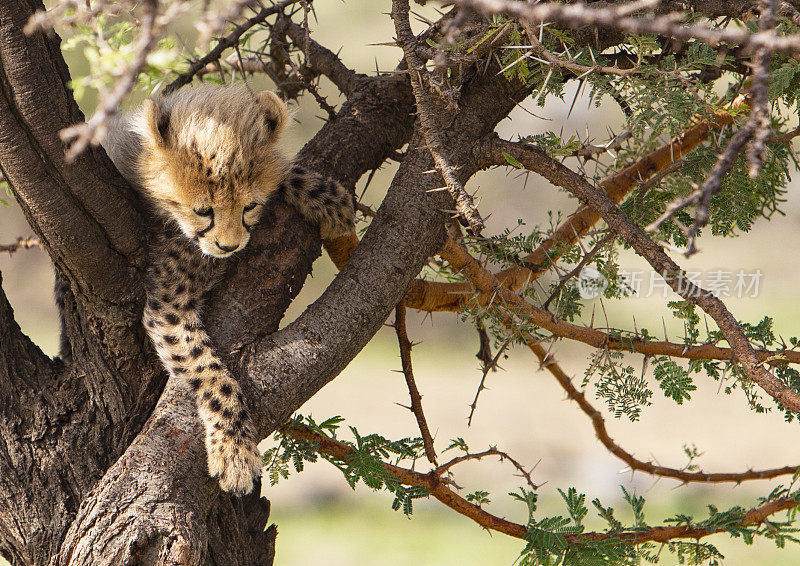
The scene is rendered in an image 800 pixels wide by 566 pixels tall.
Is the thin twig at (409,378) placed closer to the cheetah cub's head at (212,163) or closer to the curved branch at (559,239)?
the curved branch at (559,239)

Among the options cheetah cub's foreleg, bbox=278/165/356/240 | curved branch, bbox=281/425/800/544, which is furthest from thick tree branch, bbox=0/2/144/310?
curved branch, bbox=281/425/800/544

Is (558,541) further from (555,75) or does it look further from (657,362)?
(555,75)

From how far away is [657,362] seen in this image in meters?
1.68

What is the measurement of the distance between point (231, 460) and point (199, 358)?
0.22 meters

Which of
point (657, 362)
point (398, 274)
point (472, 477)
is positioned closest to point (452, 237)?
point (398, 274)

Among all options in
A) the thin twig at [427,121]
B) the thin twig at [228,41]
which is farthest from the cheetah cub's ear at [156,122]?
the thin twig at [427,121]

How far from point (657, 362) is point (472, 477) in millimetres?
3789

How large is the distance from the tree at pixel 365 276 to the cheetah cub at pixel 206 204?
0.04m

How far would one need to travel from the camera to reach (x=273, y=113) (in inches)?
65.6

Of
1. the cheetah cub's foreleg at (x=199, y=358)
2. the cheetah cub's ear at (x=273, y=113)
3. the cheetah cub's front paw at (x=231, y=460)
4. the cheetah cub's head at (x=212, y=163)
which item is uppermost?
the cheetah cub's ear at (x=273, y=113)

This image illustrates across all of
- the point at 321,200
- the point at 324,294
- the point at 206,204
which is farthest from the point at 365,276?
the point at 206,204

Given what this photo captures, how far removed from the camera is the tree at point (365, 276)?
1.26 metres

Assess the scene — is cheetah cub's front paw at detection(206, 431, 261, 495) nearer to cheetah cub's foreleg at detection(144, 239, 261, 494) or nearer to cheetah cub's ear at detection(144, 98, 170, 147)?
cheetah cub's foreleg at detection(144, 239, 261, 494)

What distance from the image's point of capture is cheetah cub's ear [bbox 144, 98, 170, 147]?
5.05 feet
